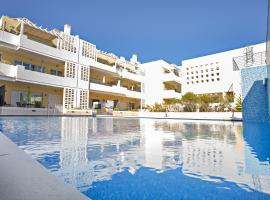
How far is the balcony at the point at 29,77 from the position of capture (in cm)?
1790

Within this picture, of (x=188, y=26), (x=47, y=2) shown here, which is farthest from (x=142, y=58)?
(x=47, y=2)

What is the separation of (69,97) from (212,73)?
63.6 feet

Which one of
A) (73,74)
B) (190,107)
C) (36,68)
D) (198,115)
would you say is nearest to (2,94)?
(36,68)

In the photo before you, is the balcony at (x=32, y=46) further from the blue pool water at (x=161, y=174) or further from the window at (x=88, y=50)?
the blue pool water at (x=161, y=174)

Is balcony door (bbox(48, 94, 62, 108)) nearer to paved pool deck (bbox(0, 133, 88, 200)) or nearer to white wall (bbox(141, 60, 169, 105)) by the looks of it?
white wall (bbox(141, 60, 169, 105))

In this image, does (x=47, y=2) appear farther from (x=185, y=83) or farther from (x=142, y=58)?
(x=142, y=58)

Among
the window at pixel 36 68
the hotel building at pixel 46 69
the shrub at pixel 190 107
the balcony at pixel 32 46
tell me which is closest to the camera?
the balcony at pixel 32 46

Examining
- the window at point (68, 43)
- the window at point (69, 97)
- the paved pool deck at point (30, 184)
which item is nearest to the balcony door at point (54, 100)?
the window at point (69, 97)

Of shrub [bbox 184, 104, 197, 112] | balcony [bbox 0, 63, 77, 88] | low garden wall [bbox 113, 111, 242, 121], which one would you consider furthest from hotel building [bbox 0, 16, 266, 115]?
shrub [bbox 184, 104, 197, 112]

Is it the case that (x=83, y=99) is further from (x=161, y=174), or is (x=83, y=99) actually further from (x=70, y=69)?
(x=161, y=174)

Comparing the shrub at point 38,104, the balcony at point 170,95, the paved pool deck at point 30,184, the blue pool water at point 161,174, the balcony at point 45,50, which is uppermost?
the balcony at point 45,50

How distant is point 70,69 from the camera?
78.3 feet

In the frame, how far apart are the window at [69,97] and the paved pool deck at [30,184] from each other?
21.7 meters

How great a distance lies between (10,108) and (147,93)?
21698 mm
